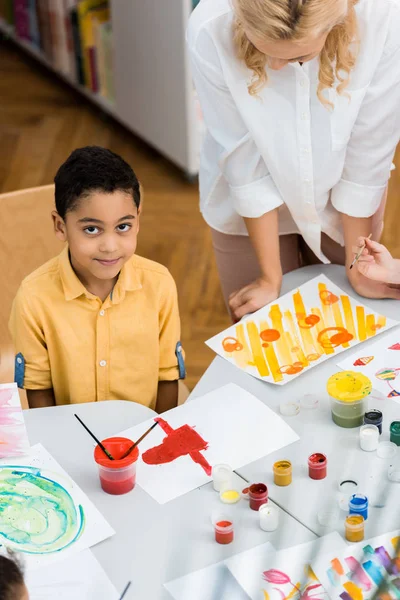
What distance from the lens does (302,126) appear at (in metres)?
1.83

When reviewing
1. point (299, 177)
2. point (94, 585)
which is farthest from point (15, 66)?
point (94, 585)

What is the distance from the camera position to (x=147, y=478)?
4.94 feet

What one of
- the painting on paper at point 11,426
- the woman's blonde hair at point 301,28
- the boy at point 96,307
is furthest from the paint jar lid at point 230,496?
the woman's blonde hair at point 301,28

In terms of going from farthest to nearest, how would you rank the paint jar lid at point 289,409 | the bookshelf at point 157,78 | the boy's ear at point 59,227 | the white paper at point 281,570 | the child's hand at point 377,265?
the bookshelf at point 157,78 < the child's hand at point 377,265 < the boy's ear at point 59,227 < the paint jar lid at point 289,409 < the white paper at point 281,570

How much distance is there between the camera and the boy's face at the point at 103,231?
1.68 metres

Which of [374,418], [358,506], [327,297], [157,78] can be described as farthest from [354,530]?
[157,78]

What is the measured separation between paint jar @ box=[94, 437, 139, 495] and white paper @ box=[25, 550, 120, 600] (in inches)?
5.1

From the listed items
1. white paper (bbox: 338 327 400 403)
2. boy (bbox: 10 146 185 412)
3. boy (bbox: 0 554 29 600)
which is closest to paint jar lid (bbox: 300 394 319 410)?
white paper (bbox: 338 327 400 403)

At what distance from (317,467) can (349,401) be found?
154 millimetres

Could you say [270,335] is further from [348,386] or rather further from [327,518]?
[327,518]

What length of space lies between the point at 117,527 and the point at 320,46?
845 millimetres

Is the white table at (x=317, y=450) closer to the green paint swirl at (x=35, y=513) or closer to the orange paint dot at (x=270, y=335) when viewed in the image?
the orange paint dot at (x=270, y=335)

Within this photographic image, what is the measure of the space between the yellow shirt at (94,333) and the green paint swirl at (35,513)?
0.32 m

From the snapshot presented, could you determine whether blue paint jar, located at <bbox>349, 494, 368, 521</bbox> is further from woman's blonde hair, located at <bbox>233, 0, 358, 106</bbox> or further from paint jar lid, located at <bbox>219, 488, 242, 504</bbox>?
woman's blonde hair, located at <bbox>233, 0, 358, 106</bbox>
